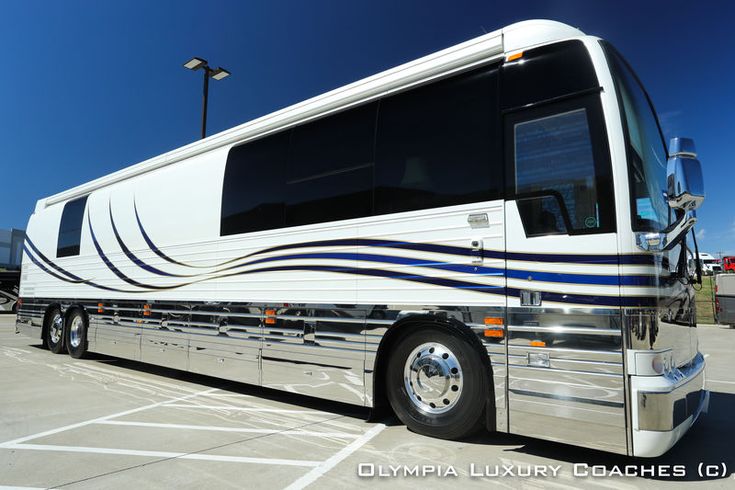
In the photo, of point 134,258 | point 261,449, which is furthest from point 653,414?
point 134,258

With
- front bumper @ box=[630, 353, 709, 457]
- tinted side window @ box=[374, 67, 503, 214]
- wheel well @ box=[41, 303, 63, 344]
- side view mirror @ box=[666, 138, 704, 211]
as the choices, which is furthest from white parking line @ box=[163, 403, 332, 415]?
wheel well @ box=[41, 303, 63, 344]

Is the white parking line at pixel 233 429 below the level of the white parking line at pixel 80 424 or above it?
above

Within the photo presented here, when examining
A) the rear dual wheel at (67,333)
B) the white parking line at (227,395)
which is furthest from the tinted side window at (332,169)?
the rear dual wheel at (67,333)

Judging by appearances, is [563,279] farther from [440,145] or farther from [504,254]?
[440,145]

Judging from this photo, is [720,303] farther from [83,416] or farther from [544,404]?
[83,416]

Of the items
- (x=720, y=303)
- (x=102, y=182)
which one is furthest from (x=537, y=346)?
(x=720, y=303)

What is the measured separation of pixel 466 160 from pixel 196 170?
14.7ft

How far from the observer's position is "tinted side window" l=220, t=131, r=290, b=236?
18.9 ft

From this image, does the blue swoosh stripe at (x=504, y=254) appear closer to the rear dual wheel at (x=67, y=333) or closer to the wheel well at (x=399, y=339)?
the wheel well at (x=399, y=339)

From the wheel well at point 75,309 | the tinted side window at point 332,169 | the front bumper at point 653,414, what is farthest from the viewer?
the wheel well at point 75,309

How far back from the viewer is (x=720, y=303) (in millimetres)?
16594

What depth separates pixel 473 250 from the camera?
3922 millimetres

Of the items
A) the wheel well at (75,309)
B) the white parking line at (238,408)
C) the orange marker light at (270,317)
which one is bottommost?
the white parking line at (238,408)

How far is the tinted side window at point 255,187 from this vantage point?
5754 mm
